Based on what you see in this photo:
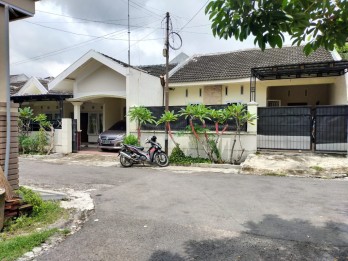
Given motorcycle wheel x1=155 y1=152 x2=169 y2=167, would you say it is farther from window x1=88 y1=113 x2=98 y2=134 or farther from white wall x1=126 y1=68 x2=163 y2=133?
window x1=88 y1=113 x2=98 y2=134

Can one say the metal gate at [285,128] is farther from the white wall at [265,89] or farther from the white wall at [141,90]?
the white wall at [141,90]

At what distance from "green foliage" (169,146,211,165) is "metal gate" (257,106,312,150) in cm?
242

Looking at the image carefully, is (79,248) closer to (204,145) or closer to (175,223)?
(175,223)

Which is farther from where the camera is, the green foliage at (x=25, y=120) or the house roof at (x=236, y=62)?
the green foliage at (x=25, y=120)

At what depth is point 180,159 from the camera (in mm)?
12273

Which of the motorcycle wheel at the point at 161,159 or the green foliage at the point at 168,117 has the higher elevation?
the green foliage at the point at 168,117

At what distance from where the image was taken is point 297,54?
1667 cm

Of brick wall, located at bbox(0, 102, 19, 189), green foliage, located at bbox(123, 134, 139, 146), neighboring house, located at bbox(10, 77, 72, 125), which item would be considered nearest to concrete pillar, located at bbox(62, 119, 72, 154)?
neighboring house, located at bbox(10, 77, 72, 125)

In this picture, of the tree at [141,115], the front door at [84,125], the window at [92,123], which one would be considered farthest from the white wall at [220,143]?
the front door at [84,125]

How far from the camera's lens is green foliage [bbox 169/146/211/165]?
12.0m

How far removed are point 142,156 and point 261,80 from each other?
23.9 ft

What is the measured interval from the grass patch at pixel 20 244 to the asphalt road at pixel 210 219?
294 millimetres

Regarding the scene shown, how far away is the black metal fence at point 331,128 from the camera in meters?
10.8

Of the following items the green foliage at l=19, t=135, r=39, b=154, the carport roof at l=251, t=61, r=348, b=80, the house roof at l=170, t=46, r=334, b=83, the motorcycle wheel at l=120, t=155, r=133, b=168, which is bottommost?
the motorcycle wheel at l=120, t=155, r=133, b=168
